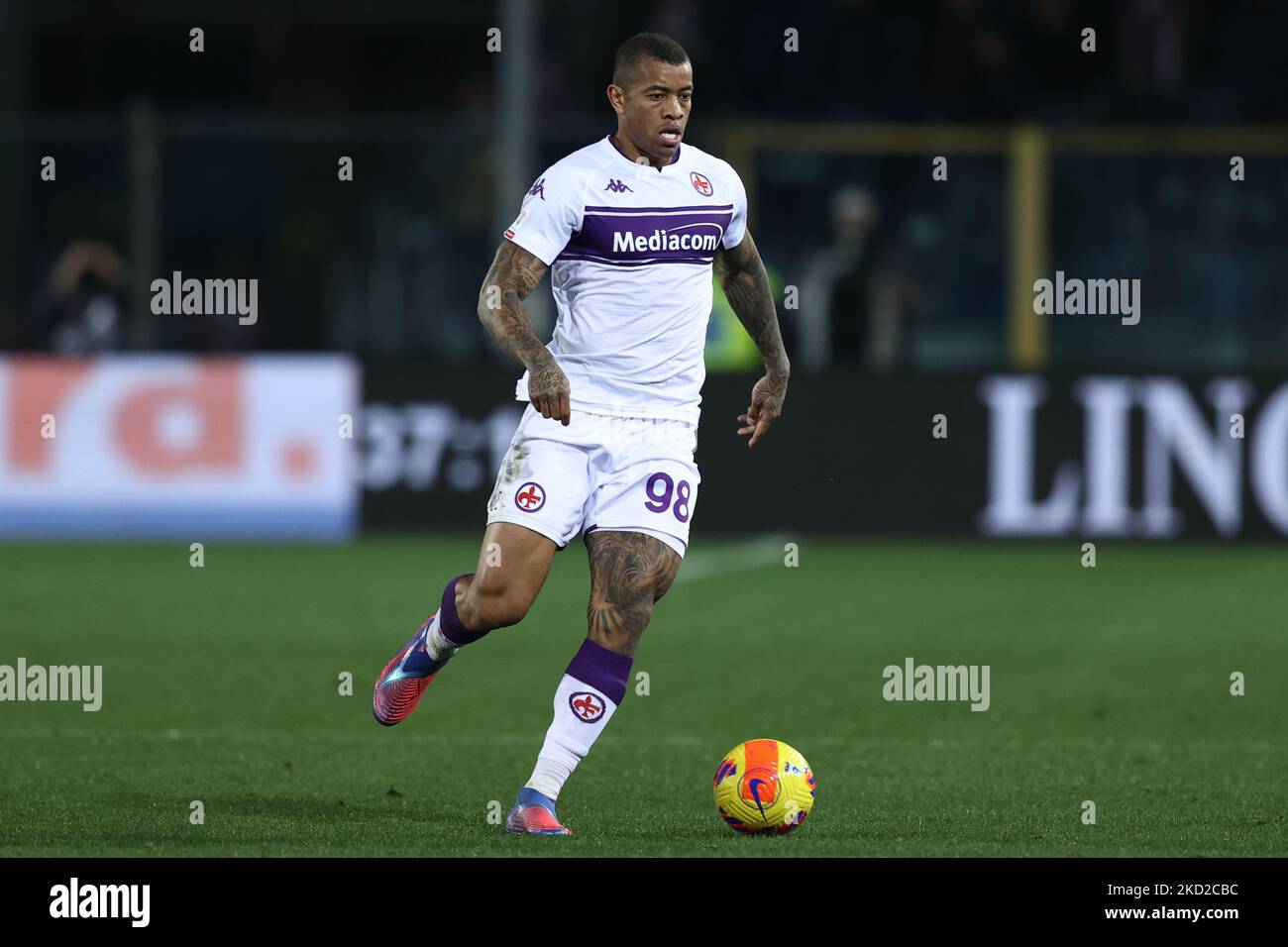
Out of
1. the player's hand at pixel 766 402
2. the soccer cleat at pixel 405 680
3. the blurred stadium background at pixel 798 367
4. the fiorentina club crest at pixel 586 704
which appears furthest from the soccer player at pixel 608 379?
the blurred stadium background at pixel 798 367

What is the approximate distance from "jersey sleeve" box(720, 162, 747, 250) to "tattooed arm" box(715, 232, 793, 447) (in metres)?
0.09

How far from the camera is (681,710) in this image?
31.7 feet

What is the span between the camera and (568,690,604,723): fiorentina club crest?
679cm

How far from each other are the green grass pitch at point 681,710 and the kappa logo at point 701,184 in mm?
1877

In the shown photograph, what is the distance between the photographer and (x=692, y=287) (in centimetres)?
710

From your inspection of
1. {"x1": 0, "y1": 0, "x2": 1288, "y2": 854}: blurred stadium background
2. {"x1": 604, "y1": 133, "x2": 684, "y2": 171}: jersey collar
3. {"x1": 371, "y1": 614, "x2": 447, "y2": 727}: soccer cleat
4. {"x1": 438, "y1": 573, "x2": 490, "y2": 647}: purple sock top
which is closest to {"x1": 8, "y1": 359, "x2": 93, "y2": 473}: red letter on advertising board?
{"x1": 0, "y1": 0, "x2": 1288, "y2": 854}: blurred stadium background

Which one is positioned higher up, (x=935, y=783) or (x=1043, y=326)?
(x=1043, y=326)

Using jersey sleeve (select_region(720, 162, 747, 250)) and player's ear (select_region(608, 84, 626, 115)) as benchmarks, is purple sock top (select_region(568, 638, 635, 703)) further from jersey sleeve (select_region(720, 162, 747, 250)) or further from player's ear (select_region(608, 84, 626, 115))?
player's ear (select_region(608, 84, 626, 115))

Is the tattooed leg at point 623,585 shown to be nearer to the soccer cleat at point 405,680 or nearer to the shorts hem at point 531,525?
the shorts hem at point 531,525

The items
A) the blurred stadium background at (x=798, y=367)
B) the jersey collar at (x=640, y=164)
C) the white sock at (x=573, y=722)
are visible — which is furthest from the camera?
the blurred stadium background at (x=798, y=367)

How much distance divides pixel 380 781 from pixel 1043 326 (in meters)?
11.6

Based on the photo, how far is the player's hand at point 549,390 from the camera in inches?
260

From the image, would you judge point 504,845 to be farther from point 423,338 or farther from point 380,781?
point 423,338

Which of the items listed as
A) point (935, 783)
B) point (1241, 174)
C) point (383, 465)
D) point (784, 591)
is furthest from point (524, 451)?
point (1241, 174)
